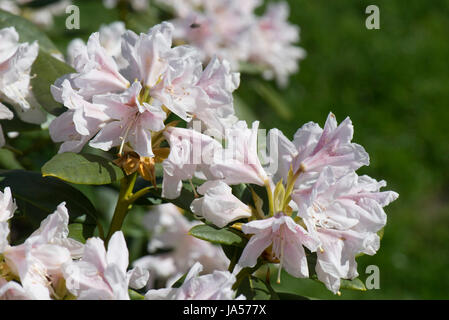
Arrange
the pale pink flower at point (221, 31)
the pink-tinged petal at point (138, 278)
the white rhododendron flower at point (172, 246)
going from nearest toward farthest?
the pink-tinged petal at point (138, 278) < the white rhododendron flower at point (172, 246) < the pale pink flower at point (221, 31)

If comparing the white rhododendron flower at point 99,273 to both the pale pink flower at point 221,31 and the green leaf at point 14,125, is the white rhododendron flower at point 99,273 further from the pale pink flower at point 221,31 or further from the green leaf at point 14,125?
the pale pink flower at point 221,31

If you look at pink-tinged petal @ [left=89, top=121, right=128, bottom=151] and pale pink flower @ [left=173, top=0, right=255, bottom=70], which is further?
pale pink flower @ [left=173, top=0, right=255, bottom=70]

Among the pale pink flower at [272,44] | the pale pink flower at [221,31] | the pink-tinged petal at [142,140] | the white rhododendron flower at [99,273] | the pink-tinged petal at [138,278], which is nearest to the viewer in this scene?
the white rhododendron flower at [99,273]

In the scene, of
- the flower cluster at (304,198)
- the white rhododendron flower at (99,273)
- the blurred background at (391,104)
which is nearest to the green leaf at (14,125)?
the flower cluster at (304,198)

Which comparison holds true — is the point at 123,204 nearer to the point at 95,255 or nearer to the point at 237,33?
the point at 95,255

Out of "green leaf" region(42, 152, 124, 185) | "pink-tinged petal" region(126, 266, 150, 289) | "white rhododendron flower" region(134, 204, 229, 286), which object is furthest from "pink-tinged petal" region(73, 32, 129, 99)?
"white rhododendron flower" region(134, 204, 229, 286)

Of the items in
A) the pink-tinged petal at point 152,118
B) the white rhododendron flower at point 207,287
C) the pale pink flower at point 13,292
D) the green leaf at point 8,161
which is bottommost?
the green leaf at point 8,161

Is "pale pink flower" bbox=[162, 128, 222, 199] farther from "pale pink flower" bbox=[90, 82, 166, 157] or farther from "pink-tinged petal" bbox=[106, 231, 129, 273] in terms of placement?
"pink-tinged petal" bbox=[106, 231, 129, 273]

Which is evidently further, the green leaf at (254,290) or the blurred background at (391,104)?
the blurred background at (391,104)
